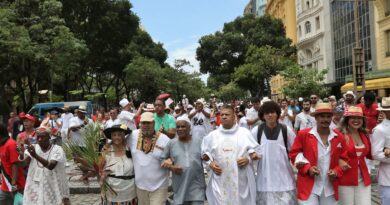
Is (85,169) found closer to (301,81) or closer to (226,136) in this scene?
(226,136)

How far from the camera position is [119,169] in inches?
226

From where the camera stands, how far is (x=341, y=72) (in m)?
46.6

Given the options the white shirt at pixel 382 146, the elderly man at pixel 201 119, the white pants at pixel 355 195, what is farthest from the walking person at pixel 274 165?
the elderly man at pixel 201 119

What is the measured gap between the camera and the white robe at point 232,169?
5.28 metres

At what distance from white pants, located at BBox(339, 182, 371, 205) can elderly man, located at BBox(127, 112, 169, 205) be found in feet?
6.69

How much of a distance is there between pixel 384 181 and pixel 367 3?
36.5 m

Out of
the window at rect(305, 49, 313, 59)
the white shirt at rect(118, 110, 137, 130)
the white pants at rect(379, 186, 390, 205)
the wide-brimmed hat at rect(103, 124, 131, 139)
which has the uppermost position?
the window at rect(305, 49, 313, 59)

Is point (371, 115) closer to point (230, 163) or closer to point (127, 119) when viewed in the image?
point (127, 119)

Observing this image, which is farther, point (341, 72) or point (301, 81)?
point (341, 72)

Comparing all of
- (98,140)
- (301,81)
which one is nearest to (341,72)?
(301,81)

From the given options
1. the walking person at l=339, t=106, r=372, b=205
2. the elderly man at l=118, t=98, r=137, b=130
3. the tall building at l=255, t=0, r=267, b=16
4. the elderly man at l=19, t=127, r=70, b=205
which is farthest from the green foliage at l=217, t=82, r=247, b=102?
the walking person at l=339, t=106, r=372, b=205

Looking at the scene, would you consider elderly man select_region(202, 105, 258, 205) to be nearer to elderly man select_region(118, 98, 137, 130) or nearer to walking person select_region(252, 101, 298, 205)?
walking person select_region(252, 101, 298, 205)

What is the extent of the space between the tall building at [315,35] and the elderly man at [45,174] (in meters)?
44.7

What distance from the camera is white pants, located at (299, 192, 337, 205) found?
16.7 ft
